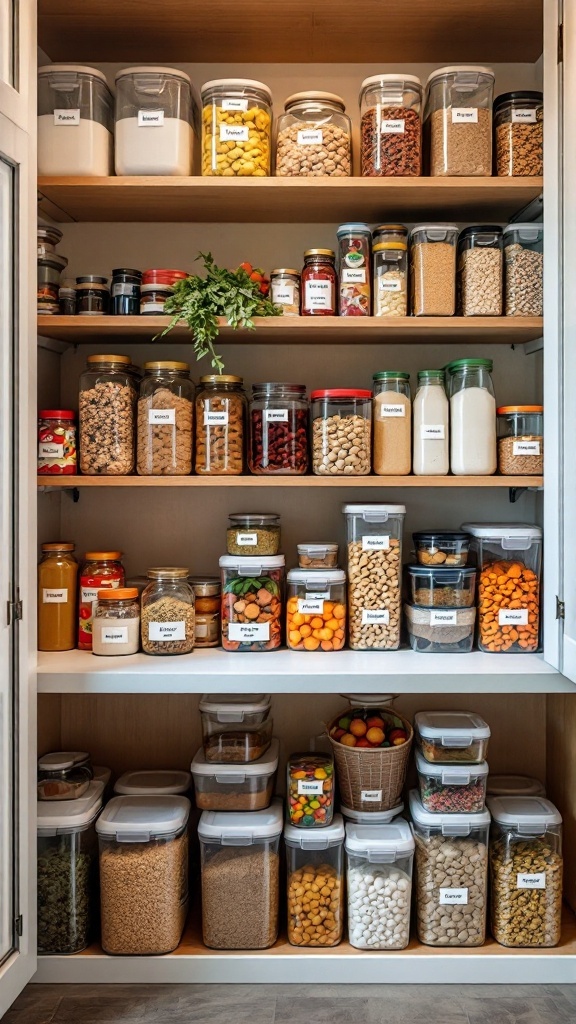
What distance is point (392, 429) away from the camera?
2.16 m

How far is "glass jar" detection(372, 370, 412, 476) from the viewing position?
2.15 metres

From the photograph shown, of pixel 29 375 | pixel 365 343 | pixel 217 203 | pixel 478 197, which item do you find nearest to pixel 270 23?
pixel 217 203

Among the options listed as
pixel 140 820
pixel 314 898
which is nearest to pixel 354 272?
pixel 140 820

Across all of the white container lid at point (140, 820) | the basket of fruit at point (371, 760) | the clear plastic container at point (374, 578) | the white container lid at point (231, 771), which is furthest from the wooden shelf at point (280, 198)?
the white container lid at point (140, 820)

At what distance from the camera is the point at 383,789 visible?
214cm

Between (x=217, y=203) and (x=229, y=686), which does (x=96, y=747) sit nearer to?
(x=229, y=686)

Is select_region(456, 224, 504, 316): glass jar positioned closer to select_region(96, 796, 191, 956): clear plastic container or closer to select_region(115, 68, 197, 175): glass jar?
select_region(115, 68, 197, 175): glass jar

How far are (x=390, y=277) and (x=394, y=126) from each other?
39cm

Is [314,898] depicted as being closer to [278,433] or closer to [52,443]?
[278,433]

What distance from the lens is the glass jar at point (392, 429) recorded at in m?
2.15

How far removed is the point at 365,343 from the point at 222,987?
184 cm

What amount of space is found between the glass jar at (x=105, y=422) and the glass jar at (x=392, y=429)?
0.69 metres

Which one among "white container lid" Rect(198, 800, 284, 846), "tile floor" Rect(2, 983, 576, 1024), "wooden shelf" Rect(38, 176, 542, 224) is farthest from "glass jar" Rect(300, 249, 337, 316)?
"tile floor" Rect(2, 983, 576, 1024)

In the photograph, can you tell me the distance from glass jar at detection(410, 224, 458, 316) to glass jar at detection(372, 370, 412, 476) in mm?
200
